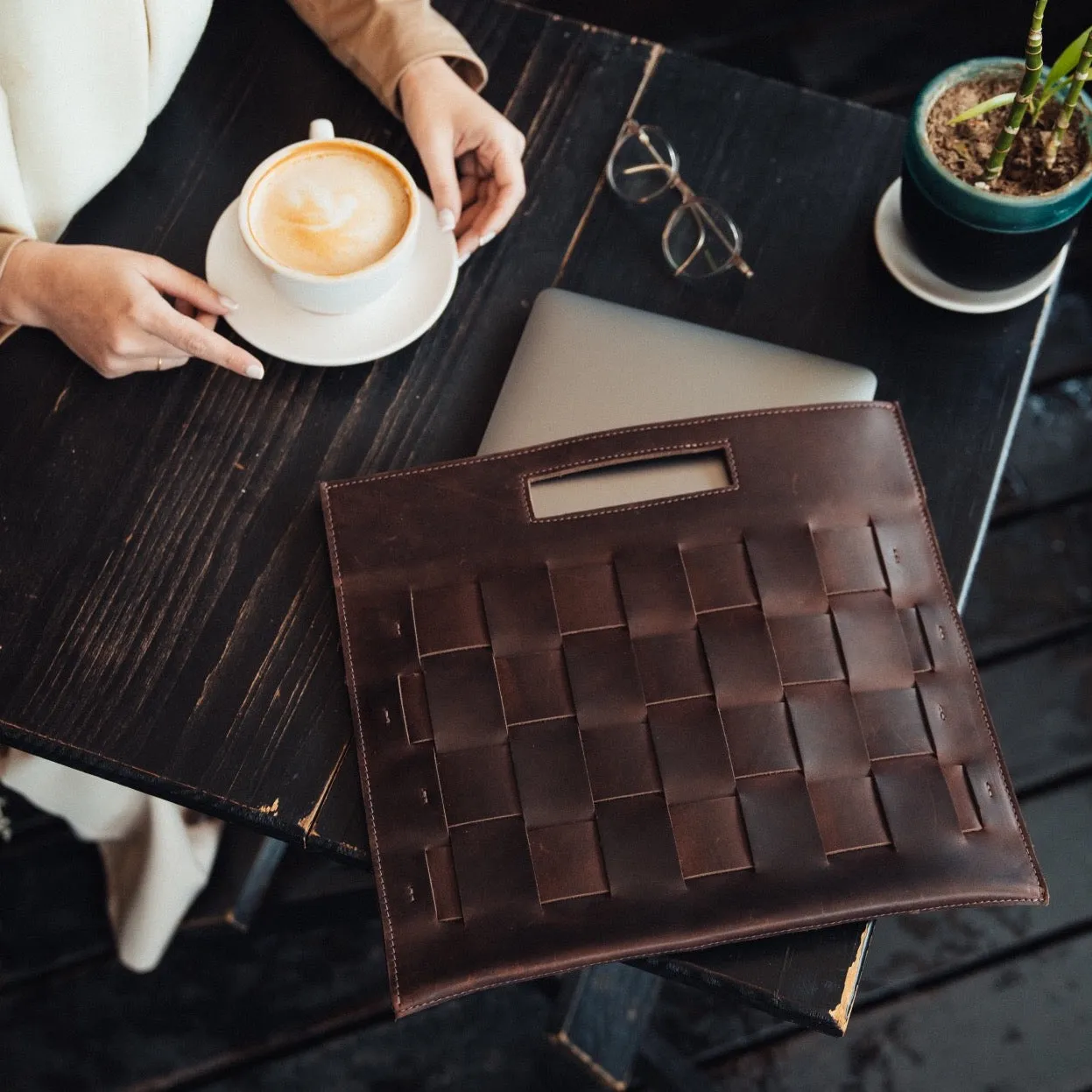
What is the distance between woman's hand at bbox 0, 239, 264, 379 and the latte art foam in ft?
0.21

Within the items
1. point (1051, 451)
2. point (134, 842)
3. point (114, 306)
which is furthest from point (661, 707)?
point (1051, 451)

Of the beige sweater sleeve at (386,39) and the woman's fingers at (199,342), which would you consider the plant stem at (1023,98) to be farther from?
the woman's fingers at (199,342)

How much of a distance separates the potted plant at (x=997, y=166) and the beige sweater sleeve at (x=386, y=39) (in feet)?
1.12

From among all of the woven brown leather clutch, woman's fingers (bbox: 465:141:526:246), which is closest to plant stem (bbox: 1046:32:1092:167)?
the woven brown leather clutch

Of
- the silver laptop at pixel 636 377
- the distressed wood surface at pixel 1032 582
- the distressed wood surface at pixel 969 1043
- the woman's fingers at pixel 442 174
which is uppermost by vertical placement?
the woman's fingers at pixel 442 174

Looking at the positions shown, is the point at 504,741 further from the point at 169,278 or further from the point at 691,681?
the point at 169,278

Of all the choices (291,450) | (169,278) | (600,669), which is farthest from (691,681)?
(169,278)

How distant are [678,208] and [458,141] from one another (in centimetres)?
17

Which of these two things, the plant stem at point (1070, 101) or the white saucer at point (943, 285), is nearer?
the plant stem at point (1070, 101)

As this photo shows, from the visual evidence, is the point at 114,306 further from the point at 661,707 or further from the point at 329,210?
the point at 661,707

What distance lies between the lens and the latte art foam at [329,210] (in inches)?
28.0

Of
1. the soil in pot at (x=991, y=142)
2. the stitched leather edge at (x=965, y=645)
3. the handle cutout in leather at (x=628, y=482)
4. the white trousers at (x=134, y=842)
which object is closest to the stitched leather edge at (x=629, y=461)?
the handle cutout in leather at (x=628, y=482)

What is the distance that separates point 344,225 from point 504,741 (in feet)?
1.17

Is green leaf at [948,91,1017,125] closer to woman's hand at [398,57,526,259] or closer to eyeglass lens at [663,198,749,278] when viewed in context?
eyeglass lens at [663,198,749,278]
